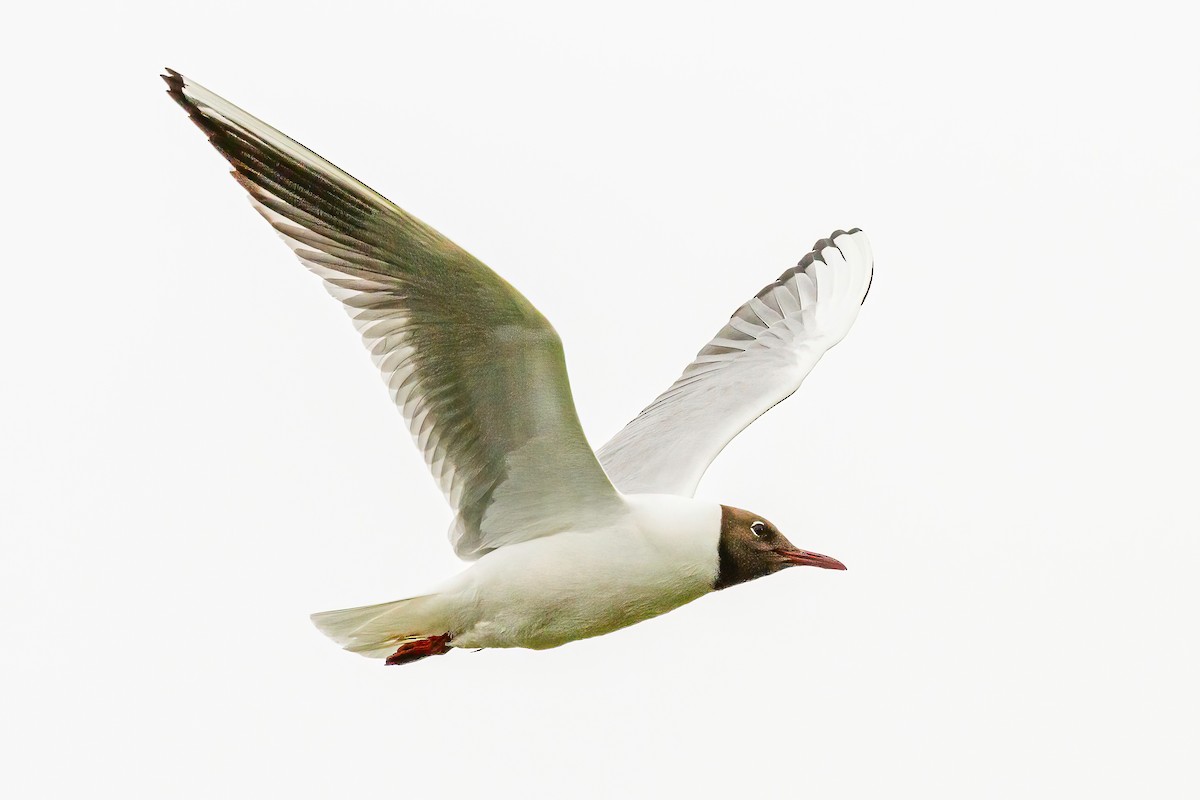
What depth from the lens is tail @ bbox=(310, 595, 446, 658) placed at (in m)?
6.85

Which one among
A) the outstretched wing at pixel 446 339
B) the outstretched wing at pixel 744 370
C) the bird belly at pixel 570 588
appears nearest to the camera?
the outstretched wing at pixel 446 339

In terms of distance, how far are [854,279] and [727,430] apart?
174 cm

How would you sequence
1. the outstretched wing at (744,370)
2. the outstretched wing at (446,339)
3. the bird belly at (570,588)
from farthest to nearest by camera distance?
1. the outstretched wing at (744,370)
2. the bird belly at (570,588)
3. the outstretched wing at (446,339)

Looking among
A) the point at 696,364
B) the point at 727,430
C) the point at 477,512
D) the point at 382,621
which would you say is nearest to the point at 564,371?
the point at 477,512

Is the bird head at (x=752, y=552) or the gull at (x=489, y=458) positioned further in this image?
the bird head at (x=752, y=552)

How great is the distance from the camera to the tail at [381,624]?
685 centimetres

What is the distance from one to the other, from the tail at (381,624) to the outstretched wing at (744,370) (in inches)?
49.9

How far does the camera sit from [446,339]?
247 inches

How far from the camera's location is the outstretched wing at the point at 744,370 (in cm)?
791

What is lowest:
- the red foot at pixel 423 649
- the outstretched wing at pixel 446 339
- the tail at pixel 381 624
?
the red foot at pixel 423 649

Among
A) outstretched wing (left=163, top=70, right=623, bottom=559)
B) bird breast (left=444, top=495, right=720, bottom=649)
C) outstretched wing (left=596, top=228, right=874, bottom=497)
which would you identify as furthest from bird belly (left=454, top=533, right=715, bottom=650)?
outstretched wing (left=596, top=228, right=874, bottom=497)

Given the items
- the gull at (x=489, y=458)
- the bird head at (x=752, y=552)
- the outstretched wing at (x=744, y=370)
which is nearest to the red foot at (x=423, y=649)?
the gull at (x=489, y=458)

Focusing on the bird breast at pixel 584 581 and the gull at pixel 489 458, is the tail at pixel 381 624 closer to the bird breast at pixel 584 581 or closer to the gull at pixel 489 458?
the gull at pixel 489 458

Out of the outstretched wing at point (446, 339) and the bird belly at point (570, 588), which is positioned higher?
the outstretched wing at point (446, 339)
